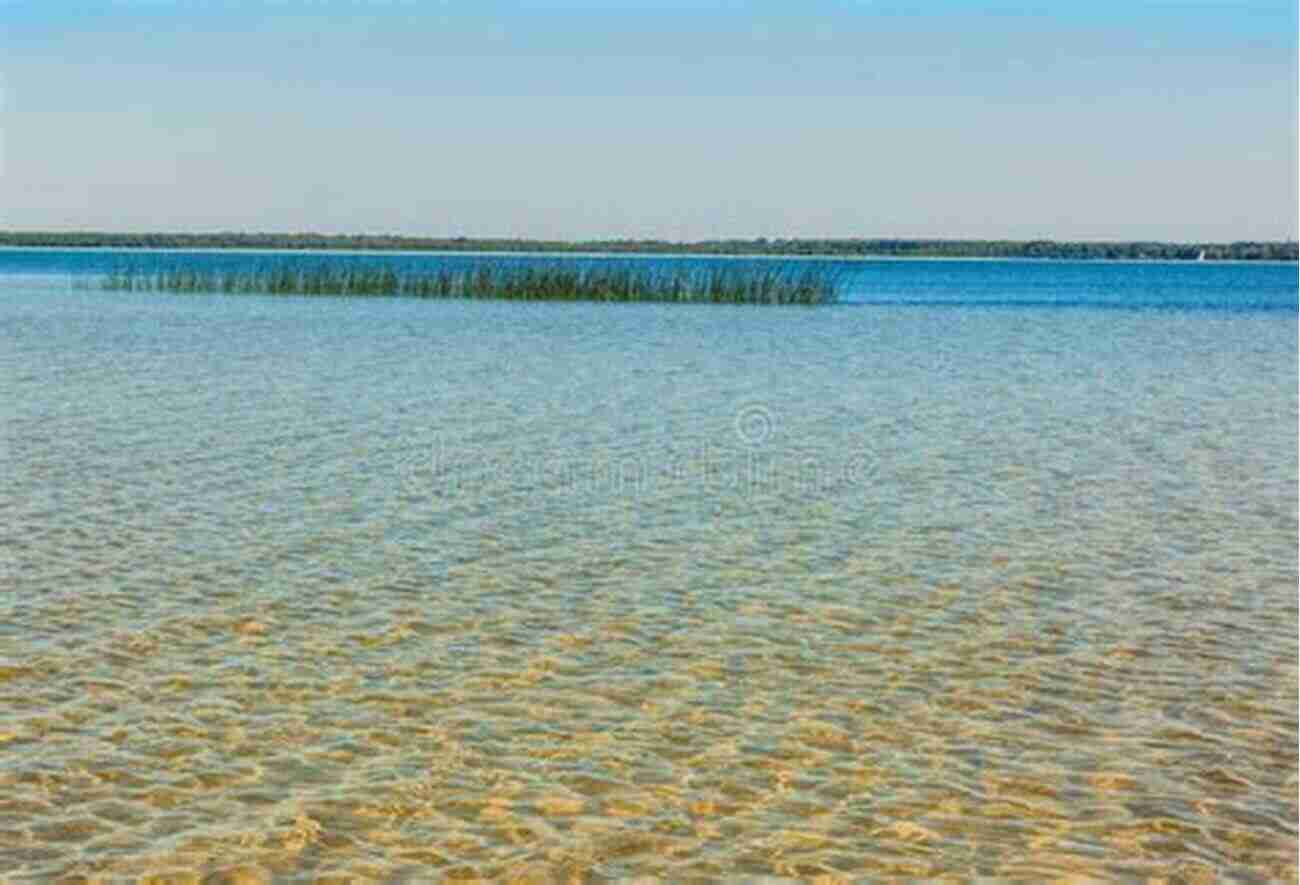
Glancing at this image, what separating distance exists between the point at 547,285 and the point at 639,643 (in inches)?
2152

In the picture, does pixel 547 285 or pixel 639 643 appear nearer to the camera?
pixel 639 643

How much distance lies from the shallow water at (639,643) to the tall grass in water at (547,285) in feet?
129

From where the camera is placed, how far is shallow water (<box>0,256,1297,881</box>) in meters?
7.52

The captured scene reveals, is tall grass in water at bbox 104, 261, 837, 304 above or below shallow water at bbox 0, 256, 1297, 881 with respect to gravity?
above

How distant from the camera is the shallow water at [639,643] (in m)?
7.52

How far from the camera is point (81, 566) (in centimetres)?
1269

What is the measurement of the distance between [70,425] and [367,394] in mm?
6028

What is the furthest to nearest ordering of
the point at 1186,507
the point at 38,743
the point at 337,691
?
1. the point at 1186,507
2. the point at 337,691
3. the point at 38,743

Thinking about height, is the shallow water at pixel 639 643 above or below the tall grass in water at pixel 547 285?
below

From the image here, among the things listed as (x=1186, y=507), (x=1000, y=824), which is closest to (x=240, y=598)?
(x=1000, y=824)

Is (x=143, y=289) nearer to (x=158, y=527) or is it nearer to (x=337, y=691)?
(x=158, y=527)

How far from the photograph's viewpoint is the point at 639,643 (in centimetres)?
1077

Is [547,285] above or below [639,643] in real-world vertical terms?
above

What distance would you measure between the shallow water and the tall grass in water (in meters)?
39.3
